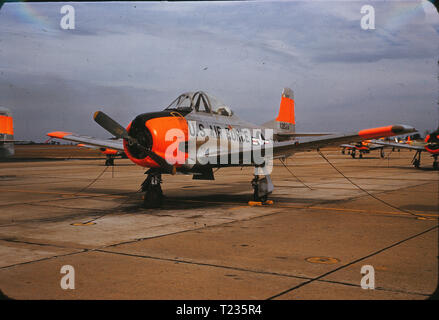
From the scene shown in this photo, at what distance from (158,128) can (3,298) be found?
A: 18.7 feet

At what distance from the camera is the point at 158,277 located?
409cm

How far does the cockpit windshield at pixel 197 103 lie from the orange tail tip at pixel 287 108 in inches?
240

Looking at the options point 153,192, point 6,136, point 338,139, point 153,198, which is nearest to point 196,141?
point 153,192

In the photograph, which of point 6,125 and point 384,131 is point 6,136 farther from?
point 384,131

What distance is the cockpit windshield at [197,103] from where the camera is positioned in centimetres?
985

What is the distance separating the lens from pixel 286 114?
16547 mm

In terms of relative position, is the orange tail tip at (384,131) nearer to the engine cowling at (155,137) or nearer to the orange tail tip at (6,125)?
the engine cowling at (155,137)

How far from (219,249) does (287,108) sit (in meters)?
12.2

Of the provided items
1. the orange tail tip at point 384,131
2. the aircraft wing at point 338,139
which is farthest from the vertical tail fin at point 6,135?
the orange tail tip at point 384,131
